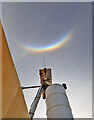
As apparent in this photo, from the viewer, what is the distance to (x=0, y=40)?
135 inches

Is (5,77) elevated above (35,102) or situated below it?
above

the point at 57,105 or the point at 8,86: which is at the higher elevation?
the point at 8,86

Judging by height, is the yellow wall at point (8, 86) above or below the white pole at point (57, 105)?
above

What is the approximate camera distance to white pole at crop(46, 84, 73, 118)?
549 centimetres

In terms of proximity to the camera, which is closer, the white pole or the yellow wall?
the yellow wall

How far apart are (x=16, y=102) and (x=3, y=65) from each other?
1.72 m

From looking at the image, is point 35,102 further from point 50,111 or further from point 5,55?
point 5,55

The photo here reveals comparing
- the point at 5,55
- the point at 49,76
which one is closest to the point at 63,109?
the point at 5,55

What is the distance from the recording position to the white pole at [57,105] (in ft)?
18.0

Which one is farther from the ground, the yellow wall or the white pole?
the yellow wall

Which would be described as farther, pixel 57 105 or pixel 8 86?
pixel 57 105

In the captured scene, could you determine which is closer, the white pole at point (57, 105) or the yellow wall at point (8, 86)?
the yellow wall at point (8, 86)

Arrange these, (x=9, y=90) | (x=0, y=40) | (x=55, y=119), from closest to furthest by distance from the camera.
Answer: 1. (x=0, y=40)
2. (x=9, y=90)
3. (x=55, y=119)

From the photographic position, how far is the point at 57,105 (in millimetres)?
5918
